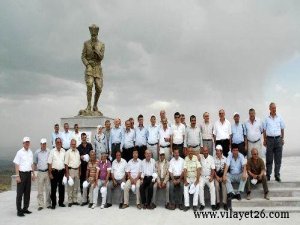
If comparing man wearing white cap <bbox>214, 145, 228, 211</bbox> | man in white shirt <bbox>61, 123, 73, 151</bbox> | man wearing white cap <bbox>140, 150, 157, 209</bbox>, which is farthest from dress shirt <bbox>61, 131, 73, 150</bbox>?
man wearing white cap <bbox>214, 145, 228, 211</bbox>

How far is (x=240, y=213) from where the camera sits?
26.8ft

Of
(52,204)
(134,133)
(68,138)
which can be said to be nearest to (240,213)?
(134,133)

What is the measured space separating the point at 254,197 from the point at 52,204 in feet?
16.7

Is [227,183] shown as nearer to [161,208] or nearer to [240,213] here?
[240,213]

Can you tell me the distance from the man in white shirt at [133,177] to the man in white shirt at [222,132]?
2.10 m

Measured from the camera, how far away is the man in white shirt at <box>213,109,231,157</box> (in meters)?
9.40

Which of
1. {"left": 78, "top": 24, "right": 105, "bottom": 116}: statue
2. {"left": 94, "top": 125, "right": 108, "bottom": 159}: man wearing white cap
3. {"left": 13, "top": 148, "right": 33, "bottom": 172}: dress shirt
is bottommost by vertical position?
{"left": 13, "top": 148, "right": 33, "bottom": 172}: dress shirt

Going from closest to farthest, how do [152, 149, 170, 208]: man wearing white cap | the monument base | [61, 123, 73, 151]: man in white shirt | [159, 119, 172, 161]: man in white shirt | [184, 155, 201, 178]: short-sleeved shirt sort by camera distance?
[184, 155, 201, 178]: short-sleeved shirt, [152, 149, 170, 208]: man wearing white cap, [159, 119, 172, 161]: man in white shirt, [61, 123, 73, 151]: man in white shirt, the monument base

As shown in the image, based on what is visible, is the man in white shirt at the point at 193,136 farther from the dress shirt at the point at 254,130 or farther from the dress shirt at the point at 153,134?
the dress shirt at the point at 254,130

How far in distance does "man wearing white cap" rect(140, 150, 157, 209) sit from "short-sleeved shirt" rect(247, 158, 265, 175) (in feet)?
7.62

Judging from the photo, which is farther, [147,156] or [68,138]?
[68,138]

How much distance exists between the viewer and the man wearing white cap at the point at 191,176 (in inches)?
340

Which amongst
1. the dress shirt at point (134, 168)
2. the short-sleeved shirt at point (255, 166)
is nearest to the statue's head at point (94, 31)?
the dress shirt at point (134, 168)

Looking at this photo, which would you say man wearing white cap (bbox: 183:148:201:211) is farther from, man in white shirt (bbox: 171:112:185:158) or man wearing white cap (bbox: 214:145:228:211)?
man in white shirt (bbox: 171:112:185:158)
